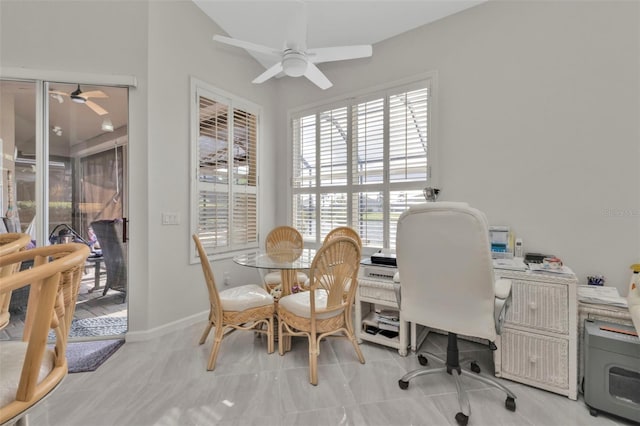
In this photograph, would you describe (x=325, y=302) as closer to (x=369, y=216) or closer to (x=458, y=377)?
(x=458, y=377)

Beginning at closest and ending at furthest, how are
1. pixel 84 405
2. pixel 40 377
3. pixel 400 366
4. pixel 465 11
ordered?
pixel 40 377, pixel 84 405, pixel 400 366, pixel 465 11

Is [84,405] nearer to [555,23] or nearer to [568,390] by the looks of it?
[568,390]

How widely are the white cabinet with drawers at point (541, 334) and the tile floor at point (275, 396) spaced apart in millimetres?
84

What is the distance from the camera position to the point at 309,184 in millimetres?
3676

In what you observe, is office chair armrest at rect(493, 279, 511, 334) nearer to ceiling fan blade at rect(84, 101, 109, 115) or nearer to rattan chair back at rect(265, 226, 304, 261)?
rattan chair back at rect(265, 226, 304, 261)

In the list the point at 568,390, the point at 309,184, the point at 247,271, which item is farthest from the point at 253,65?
the point at 568,390

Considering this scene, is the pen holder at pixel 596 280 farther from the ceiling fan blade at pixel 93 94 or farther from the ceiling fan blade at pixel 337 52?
the ceiling fan blade at pixel 93 94

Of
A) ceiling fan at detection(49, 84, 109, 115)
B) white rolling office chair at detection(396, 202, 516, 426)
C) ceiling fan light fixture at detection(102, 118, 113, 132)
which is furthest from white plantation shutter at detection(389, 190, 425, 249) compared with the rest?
ceiling fan at detection(49, 84, 109, 115)

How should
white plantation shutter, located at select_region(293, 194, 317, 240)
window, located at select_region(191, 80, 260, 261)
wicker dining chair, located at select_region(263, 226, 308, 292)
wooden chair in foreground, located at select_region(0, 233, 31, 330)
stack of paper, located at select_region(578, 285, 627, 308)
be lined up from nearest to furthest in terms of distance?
wooden chair in foreground, located at select_region(0, 233, 31, 330) → stack of paper, located at select_region(578, 285, 627, 308) → window, located at select_region(191, 80, 260, 261) → wicker dining chair, located at select_region(263, 226, 308, 292) → white plantation shutter, located at select_region(293, 194, 317, 240)

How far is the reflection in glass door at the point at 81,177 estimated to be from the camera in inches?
93.2

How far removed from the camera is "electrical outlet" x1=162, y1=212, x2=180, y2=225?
8.66 ft

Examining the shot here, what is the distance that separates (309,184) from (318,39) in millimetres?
1706

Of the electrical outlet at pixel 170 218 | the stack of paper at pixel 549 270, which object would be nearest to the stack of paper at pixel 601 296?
the stack of paper at pixel 549 270

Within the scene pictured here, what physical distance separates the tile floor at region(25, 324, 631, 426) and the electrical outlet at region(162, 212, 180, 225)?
1.15 m
